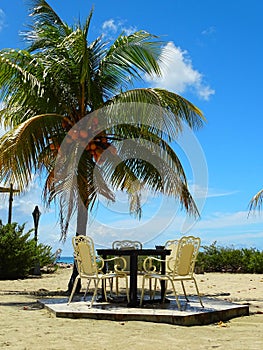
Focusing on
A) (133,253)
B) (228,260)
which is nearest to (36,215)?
(228,260)

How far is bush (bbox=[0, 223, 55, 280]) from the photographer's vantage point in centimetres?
1488

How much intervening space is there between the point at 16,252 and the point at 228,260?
8.00 metres

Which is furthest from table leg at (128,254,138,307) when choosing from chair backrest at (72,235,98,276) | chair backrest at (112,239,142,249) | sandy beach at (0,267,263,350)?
chair backrest at (112,239,142,249)

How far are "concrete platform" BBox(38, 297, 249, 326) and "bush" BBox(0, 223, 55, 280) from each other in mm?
7087

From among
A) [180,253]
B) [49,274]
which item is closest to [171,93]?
[180,253]

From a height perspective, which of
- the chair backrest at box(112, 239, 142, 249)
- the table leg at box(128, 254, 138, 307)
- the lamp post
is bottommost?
the table leg at box(128, 254, 138, 307)

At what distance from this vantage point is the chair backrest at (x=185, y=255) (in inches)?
290

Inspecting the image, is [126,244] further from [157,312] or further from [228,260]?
[228,260]

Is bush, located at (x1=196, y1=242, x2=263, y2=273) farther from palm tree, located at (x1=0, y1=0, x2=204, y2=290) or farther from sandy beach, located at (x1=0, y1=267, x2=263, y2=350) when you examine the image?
sandy beach, located at (x1=0, y1=267, x2=263, y2=350)

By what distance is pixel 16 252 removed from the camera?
1493 centimetres

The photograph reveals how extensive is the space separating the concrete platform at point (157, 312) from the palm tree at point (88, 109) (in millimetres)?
2630

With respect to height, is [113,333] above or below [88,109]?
below

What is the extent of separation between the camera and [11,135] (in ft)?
29.8

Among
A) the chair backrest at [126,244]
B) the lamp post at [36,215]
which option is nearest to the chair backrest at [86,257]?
the chair backrest at [126,244]
